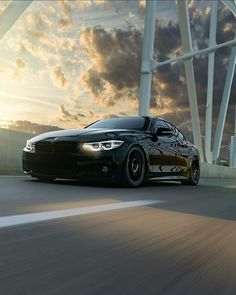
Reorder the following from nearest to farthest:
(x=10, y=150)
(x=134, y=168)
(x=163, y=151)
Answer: (x=134, y=168) → (x=163, y=151) → (x=10, y=150)

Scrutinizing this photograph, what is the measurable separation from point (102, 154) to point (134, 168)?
0.78 m

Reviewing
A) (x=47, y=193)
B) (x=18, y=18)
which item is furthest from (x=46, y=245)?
(x=18, y=18)

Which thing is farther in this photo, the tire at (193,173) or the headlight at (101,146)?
the tire at (193,173)

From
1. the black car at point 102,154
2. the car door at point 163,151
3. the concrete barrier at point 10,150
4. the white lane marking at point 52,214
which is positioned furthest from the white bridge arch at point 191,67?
the white lane marking at point 52,214

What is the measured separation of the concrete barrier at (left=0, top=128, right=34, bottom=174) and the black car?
3.38 m

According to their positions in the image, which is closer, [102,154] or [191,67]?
[102,154]

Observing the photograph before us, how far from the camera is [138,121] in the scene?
11406 millimetres

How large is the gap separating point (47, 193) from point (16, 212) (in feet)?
7.82

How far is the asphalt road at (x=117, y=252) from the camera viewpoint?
284 cm

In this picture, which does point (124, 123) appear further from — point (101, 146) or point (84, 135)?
point (101, 146)

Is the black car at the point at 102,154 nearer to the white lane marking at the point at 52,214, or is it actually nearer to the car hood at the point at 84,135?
the car hood at the point at 84,135

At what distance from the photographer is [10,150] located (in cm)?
1430

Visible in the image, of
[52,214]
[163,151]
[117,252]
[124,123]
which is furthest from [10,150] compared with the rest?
[117,252]

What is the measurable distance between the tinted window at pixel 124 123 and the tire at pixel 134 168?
90cm
